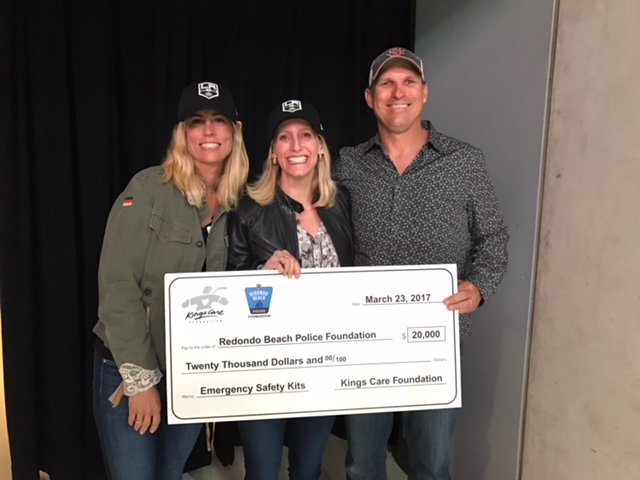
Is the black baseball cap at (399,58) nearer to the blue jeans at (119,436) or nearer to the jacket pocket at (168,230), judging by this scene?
the jacket pocket at (168,230)

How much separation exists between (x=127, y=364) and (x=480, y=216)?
1.13 meters

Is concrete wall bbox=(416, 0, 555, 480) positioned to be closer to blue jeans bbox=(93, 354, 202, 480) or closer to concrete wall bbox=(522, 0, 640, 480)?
concrete wall bbox=(522, 0, 640, 480)

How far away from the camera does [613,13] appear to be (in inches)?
52.7

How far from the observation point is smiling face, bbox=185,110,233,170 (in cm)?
132

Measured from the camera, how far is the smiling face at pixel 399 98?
140 centimetres

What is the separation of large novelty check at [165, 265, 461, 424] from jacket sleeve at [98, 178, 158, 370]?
9 cm

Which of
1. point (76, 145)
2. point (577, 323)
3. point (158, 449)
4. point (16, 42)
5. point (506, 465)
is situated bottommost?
point (506, 465)

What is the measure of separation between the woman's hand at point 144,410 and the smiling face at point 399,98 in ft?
3.58

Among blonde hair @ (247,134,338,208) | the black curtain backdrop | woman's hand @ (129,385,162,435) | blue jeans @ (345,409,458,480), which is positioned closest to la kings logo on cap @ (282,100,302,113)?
blonde hair @ (247,134,338,208)

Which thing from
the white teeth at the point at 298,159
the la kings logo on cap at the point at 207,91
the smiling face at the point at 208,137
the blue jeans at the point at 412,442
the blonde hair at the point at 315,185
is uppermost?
the la kings logo on cap at the point at 207,91

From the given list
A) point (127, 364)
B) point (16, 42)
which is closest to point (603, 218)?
point (127, 364)

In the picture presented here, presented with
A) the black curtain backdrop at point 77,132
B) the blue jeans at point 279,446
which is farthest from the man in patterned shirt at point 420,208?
the black curtain backdrop at point 77,132

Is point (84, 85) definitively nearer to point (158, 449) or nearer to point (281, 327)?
point (281, 327)

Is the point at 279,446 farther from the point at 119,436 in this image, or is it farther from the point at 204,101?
the point at 204,101
